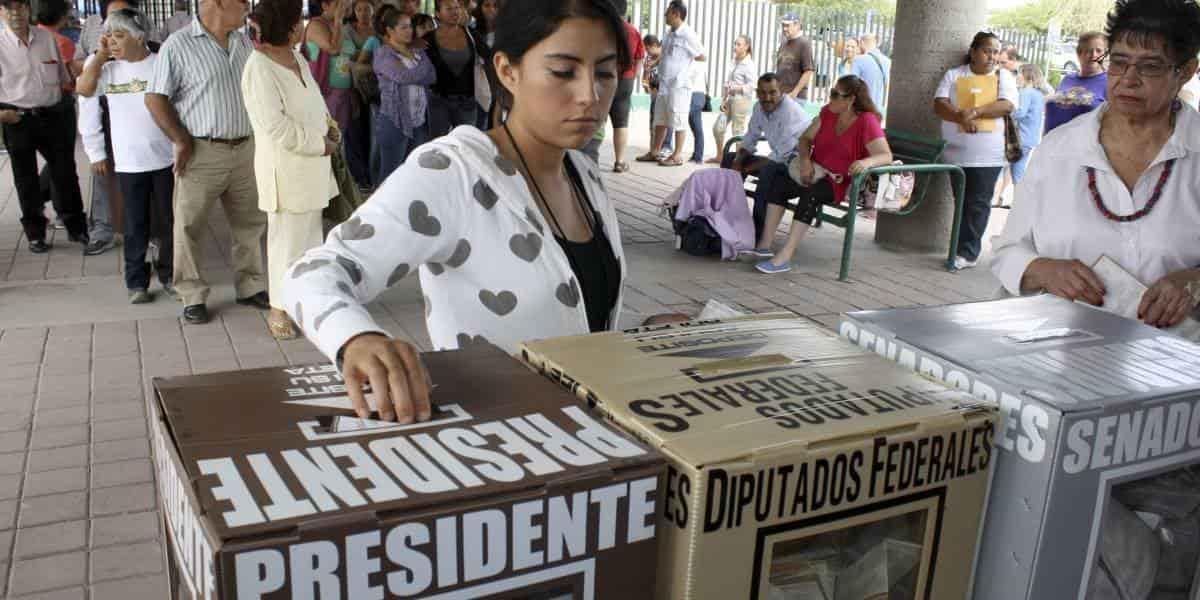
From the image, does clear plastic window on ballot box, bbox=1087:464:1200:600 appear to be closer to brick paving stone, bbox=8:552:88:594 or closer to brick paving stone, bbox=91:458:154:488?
brick paving stone, bbox=8:552:88:594

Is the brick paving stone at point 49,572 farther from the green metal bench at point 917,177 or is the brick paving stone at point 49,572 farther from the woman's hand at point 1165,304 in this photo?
the green metal bench at point 917,177

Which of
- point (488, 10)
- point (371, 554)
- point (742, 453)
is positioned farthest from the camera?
point (488, 10)

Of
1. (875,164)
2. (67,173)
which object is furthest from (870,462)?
(67,173)

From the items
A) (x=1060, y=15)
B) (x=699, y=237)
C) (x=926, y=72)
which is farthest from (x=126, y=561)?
(x=1060, y=15)

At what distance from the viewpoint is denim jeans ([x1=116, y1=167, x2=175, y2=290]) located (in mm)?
5602

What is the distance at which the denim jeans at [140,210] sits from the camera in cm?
560

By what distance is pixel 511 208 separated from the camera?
1.73 meters

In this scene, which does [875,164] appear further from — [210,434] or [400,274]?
[210,434]

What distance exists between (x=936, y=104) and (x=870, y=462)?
22.7 ft

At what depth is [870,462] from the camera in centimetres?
107

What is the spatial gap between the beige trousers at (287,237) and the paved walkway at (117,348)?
13.4 inches

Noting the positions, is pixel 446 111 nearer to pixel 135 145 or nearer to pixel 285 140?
pixel 135 145

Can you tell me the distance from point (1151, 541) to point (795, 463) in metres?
0.62

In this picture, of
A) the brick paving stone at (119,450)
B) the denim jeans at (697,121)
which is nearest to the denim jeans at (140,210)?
the brick paving stone at (119,450)
